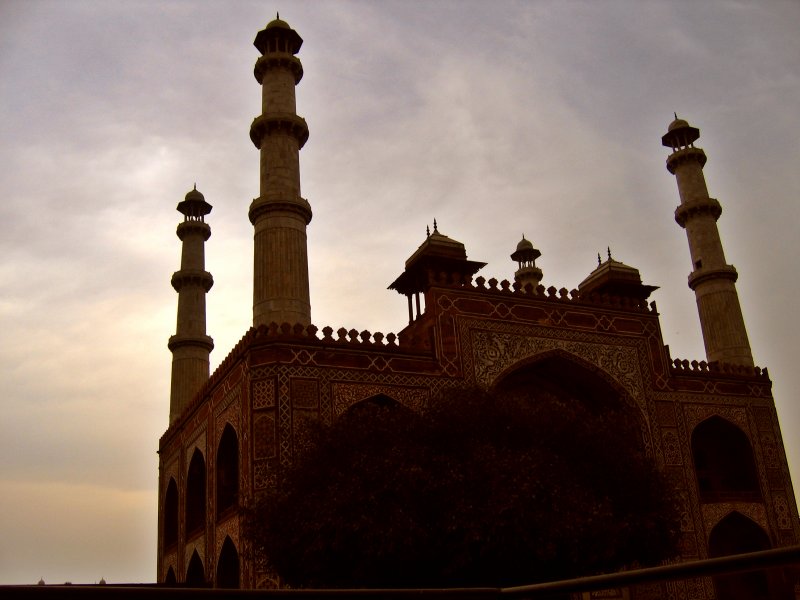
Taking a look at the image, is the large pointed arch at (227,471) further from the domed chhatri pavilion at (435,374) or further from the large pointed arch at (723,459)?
the large pointed arch at (723,459)

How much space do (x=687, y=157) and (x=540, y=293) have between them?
8.60 meters

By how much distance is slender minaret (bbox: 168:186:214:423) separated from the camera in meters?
22.8

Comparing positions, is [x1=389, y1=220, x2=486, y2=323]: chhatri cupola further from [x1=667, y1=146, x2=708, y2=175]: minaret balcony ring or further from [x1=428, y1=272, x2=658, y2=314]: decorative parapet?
[x1=667, y1=146, x2=708, y2=175]: minaret balcony ring

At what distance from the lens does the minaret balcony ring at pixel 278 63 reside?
18859mm

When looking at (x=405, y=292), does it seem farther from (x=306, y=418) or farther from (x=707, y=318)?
(x=707, y=318)

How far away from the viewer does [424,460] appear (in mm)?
11945

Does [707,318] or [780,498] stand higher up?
[707,318]

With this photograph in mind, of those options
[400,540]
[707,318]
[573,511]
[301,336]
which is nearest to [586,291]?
[707,318]

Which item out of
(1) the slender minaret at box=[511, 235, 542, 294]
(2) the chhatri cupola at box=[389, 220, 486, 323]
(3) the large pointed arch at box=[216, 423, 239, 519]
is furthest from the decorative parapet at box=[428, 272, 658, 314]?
(1) the slender minaret at box=[511, 235, 542, 294]

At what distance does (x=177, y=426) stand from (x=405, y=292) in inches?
263

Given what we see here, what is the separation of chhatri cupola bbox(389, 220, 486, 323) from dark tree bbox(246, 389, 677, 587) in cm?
489

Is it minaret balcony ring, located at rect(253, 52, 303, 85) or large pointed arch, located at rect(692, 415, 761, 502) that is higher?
minaret balcony ring, located at rect(253, 52, 303, 85)

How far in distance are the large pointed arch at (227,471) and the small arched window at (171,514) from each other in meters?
4.31

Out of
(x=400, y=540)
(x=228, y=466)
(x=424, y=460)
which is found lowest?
(x=400, y=540)
